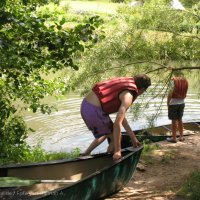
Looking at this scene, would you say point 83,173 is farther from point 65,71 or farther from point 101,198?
point 65,71

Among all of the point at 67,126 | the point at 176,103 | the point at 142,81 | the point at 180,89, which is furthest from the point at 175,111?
the point at 67,126

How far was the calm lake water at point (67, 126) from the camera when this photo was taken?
32.0 feet

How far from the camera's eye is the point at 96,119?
542 centimetres

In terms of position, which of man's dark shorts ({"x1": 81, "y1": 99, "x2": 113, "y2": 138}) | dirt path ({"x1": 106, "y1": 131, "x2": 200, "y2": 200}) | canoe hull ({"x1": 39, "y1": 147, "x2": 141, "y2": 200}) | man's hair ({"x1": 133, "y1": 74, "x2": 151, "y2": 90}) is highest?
man's hair ({"x1": 133, "y1": 74, "x2": 151, "y2": 90})

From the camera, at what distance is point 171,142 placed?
8.23m

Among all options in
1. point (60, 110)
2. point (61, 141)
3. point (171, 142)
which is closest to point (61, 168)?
point (171, 142)

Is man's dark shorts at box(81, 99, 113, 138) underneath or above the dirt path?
above

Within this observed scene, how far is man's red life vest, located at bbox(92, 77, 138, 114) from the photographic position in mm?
5168

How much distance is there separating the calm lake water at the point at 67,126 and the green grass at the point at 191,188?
3.23 metres

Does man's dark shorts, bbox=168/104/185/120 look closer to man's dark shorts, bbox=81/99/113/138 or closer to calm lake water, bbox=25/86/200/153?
calm lake water, bbox=25/86/200/153

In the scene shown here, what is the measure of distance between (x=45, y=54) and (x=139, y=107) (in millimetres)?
1590

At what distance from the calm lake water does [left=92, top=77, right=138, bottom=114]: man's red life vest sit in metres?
3.32

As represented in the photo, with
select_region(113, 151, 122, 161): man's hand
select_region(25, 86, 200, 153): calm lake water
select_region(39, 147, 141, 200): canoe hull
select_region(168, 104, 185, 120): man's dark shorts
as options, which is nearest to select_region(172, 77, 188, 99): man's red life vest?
select_region(168, 104, 185, 120): man's dark shorts

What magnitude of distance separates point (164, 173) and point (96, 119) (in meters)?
1.55
